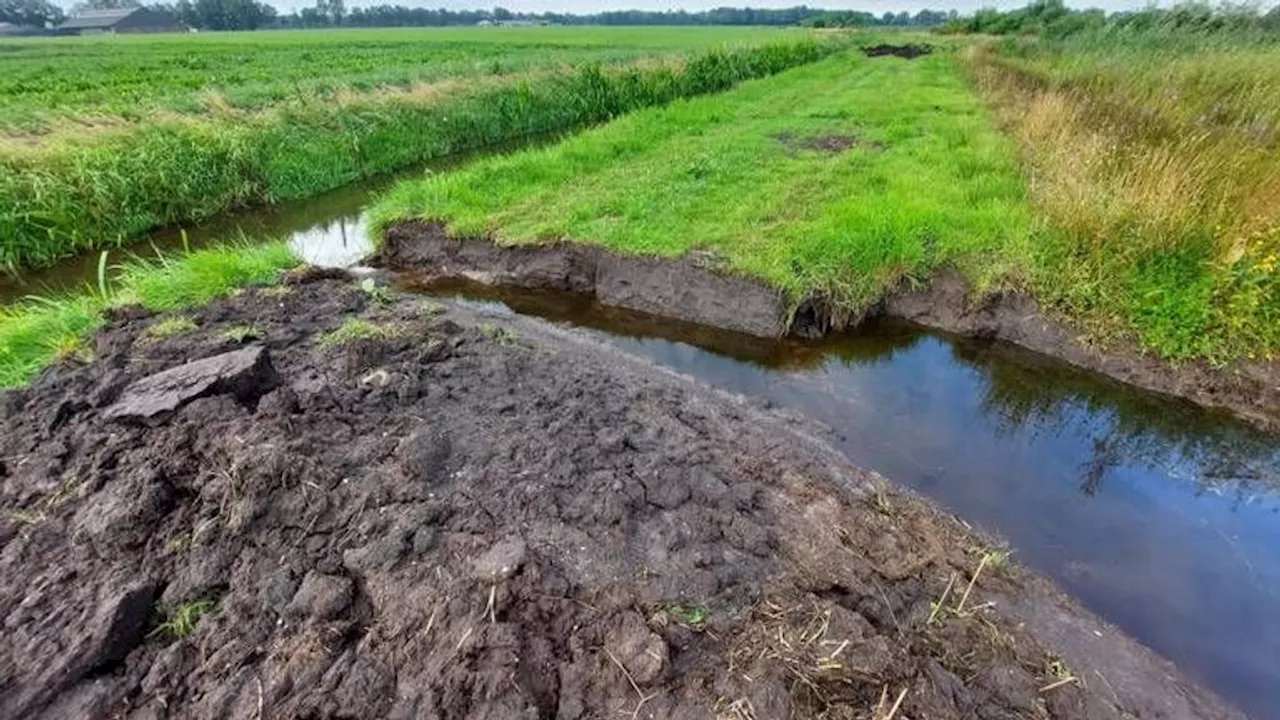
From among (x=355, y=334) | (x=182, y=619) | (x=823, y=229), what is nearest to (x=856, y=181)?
(x=823, y=229)

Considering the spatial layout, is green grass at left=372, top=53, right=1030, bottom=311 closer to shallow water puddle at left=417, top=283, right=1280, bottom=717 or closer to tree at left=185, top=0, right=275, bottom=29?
shallow water puddle at left=417, top=283, right=1280, bottom=717

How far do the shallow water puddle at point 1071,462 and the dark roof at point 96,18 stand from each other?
85.9m

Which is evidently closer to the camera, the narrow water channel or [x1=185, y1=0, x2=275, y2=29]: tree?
the narrow water channel

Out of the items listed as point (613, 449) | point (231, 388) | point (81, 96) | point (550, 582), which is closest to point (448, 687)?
point (550, 582)

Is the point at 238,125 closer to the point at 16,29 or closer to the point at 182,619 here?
the point at 182,619

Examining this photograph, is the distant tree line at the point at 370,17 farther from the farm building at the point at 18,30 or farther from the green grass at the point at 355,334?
the green grass at the point at 355,334

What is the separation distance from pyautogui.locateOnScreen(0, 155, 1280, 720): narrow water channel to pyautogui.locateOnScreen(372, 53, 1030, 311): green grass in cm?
76

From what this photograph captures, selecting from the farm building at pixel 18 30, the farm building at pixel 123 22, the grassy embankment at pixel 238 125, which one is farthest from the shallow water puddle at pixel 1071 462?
the farm building at pixel 123 22

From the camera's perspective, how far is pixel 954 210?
23.7 ft

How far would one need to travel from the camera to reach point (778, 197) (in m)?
8.18

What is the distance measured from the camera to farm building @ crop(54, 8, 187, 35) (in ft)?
214

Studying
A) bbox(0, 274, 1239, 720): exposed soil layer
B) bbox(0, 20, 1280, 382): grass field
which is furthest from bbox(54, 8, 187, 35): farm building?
bbox(0, 274, 1239, 720): exposed soil layer

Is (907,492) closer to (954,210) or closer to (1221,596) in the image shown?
(1221,596)

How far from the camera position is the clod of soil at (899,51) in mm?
28081
